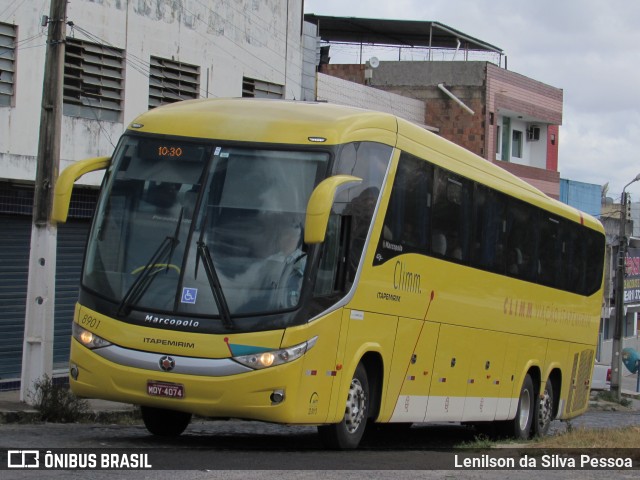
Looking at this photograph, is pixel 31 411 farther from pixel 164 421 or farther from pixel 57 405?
pixel 164 421

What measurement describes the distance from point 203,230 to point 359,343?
206 cm

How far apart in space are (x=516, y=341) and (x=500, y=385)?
2.69 feet

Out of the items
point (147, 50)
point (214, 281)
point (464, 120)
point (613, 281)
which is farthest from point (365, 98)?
point (613, 281)

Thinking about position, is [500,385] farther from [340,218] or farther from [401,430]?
[340,218]

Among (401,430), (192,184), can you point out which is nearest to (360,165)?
(192,184)

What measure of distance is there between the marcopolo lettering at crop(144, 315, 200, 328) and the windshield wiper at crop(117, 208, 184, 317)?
255mm

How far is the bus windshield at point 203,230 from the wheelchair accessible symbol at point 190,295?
12mm

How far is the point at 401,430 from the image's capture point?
18.5 meters

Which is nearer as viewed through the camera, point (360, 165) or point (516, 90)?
point (360, 165)

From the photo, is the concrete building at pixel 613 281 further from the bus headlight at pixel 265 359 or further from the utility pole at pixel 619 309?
the bus headlight at pixel 265 359

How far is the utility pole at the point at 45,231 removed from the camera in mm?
16000

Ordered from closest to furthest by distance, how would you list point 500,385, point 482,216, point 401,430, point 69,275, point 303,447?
point 303,447 < point 482,216 < point 500,385 < point 401,430 < point 69,275

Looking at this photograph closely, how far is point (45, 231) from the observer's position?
637 inches

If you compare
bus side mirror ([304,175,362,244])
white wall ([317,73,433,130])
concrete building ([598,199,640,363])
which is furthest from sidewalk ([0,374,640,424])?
concrete building ([598,199,640,363])
